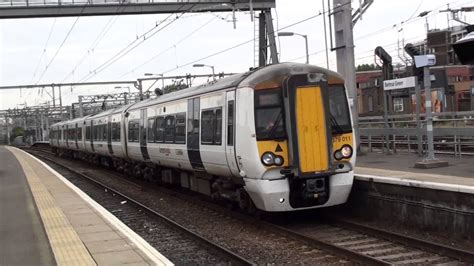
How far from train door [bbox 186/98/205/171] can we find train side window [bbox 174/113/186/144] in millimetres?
402

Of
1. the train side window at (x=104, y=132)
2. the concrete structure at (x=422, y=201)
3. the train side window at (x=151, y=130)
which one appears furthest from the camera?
the train side window at (x=104, y=132)

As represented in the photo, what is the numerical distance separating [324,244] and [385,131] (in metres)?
10.7

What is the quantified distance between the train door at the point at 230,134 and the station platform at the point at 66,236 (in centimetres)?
232

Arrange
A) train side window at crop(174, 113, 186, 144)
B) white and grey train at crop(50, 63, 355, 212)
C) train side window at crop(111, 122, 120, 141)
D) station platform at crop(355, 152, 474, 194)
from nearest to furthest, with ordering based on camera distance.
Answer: station platform at crop(355, 152, 474, 194) < white and grey train at crop(50, 63, 355, 212) < train side window at crop(174, 113, 186, 144) < train side window at crop(111, 122, 120, 141)

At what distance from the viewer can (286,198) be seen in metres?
9.96

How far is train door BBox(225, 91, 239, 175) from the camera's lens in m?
10.5

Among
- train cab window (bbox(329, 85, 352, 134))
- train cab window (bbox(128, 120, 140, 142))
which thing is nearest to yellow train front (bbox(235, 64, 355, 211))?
train cab window (bbox(329, 85, 352, 134))

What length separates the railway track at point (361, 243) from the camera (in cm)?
766

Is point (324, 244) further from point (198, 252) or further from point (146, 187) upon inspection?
point (146, 187)

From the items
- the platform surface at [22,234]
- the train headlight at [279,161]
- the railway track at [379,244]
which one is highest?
the train headlight at [279,161]

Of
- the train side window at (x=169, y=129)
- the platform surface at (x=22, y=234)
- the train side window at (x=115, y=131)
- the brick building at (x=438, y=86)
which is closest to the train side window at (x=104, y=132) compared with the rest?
the train side window at (x=115, y=131)

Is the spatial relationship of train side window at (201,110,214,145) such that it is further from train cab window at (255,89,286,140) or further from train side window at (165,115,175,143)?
train side window at (165,115,175,143)

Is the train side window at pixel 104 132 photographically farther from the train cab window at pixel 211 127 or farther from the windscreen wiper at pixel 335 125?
the windscreen wiper at pixel 335 125

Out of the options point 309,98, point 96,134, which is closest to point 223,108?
point 309,98
